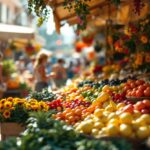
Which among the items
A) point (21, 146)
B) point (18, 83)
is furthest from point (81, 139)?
point (18, 83)

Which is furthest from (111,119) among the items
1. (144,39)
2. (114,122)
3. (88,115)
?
(144,39)

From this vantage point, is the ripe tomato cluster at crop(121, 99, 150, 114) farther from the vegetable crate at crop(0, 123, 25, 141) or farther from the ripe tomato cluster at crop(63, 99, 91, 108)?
the vegetable crate at crop(0, 123, 25, 141)

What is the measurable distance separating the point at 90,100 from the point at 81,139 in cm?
318

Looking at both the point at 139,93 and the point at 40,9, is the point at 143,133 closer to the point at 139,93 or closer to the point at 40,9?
the point at 139,93

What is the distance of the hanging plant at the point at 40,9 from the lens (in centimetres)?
762

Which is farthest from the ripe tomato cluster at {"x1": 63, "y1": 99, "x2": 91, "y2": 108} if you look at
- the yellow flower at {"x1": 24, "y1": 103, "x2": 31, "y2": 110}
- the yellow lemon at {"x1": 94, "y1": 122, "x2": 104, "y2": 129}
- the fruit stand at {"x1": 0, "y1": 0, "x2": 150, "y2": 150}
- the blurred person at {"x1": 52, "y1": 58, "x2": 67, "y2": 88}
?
the blurred person at {"x1": 52, "y1": 58, "x2": 67, "y2": 88}

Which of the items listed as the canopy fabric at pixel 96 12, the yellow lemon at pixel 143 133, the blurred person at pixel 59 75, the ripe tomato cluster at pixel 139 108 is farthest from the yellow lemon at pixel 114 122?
the blurred person at pixel 59 75

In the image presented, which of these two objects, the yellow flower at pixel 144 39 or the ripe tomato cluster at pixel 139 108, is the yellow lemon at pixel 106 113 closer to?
the ripe tomato cluster at pixel 139 108

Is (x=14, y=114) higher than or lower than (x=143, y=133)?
lower

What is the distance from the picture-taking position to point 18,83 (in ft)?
52.3

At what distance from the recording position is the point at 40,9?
25.7 ft

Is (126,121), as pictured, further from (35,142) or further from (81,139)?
(35,142)

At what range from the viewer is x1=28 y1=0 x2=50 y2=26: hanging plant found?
762 centimetres

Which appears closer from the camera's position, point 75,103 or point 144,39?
point 75,103
